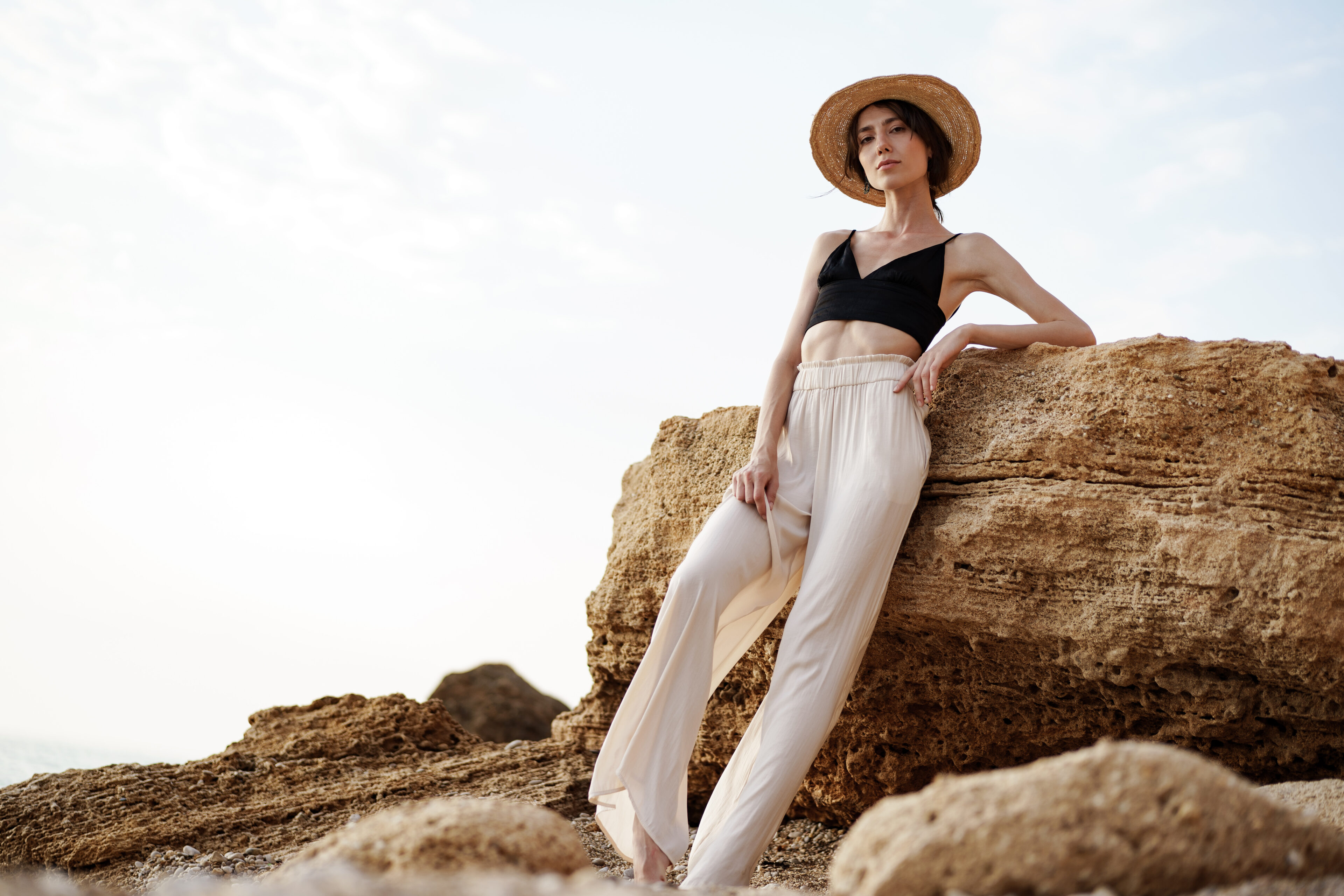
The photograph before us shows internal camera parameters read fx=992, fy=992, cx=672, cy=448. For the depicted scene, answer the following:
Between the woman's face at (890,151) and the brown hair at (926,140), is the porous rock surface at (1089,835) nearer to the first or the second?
A: the woman's face at (890,151)

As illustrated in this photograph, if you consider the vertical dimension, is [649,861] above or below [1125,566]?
below

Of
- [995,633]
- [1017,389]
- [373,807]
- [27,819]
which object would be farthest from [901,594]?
[27,819]

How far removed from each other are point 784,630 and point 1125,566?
119 centimetres

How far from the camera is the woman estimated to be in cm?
336

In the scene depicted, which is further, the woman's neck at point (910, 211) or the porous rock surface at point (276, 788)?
the porous rock surface at point (276, 788)

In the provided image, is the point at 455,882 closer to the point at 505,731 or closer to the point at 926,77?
the point at 926,77

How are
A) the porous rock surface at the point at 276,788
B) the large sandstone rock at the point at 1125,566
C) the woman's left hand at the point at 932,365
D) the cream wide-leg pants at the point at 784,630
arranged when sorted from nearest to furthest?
the large sandstone rock at the point at 1125,566 < the cream wide-leg pants at the point at 784,630 < the woman's left hand at the point at 932,365 < the porous rock surface at the point at 276,788

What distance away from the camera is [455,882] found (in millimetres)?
1660

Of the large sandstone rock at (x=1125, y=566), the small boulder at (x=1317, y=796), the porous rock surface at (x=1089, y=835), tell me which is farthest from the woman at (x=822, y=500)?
the porous rock surface at (x=1089, y=835)

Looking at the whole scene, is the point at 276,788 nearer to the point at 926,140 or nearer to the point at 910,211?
the point at 910,211

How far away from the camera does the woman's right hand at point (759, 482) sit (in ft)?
12.0

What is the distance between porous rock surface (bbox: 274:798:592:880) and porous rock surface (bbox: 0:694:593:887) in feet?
8.78

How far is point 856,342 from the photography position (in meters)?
3.85

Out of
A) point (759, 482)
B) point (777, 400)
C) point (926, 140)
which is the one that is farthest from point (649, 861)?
point (926, 140)
